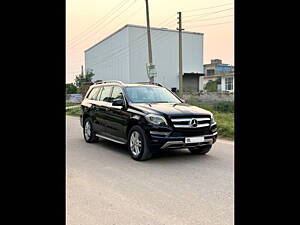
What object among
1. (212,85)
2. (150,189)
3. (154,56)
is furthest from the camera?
(212,85)

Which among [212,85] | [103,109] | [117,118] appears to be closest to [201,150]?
[117,118]

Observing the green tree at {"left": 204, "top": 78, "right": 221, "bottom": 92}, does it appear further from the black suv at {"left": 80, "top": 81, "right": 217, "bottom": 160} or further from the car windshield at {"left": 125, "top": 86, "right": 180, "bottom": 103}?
the black suv at {"left": 80, "top": 81, "right": 217, "bottom": 160}

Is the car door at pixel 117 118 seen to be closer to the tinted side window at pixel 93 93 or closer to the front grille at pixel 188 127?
the tinted side window at pixel 93 93

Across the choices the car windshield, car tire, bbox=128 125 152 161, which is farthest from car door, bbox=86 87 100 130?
car tire, bbox=128 125 152 161

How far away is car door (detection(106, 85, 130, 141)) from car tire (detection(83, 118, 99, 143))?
3.92 feet

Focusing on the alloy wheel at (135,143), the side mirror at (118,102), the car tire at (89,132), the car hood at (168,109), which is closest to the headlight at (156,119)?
the car hood at (168,109)

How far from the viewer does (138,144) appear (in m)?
6.47

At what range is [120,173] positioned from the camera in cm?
546

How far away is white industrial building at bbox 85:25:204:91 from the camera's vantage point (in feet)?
121

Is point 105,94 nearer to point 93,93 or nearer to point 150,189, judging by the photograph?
point 93,93

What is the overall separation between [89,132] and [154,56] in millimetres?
30987

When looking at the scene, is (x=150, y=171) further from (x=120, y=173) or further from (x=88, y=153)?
(x=88, y=153)

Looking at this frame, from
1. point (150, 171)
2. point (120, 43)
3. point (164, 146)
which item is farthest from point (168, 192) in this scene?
point (120, 43)
